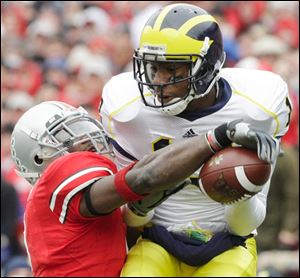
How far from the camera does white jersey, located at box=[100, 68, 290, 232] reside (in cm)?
466

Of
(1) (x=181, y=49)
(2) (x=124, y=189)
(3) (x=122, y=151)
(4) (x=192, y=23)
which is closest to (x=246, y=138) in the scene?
(2) (x=124, y=189)

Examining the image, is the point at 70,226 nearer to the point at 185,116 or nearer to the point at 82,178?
the point at 82,178

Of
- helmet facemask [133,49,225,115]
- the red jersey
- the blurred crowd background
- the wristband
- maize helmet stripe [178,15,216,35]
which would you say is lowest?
the blurred crowd background

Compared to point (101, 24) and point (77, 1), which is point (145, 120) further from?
point (77, 1)

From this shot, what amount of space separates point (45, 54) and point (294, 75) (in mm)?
3547

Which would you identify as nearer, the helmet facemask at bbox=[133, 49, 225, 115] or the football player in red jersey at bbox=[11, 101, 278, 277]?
the football player in red jersey at bbox=[11, 101, 278, 277]

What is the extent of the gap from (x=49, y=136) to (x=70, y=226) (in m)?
0.50

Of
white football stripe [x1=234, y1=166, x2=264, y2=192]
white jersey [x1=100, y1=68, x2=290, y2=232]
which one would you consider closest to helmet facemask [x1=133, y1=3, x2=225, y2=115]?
white jersey [x1=100, y1=68, x2=290, y2=232]

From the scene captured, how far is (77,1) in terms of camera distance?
1322 centimetres

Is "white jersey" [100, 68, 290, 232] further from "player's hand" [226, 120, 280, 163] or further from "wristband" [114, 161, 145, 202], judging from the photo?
"player's hand" [226, 120, 280, 163]

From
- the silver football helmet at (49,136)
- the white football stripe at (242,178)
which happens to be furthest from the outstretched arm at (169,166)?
the silver football helmet at (49,136)

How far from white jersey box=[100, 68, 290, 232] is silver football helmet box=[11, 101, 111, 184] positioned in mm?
105

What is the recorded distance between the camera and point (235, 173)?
3939 mm

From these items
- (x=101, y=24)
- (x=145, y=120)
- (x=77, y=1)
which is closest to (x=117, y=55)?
(x=101, y=24)
